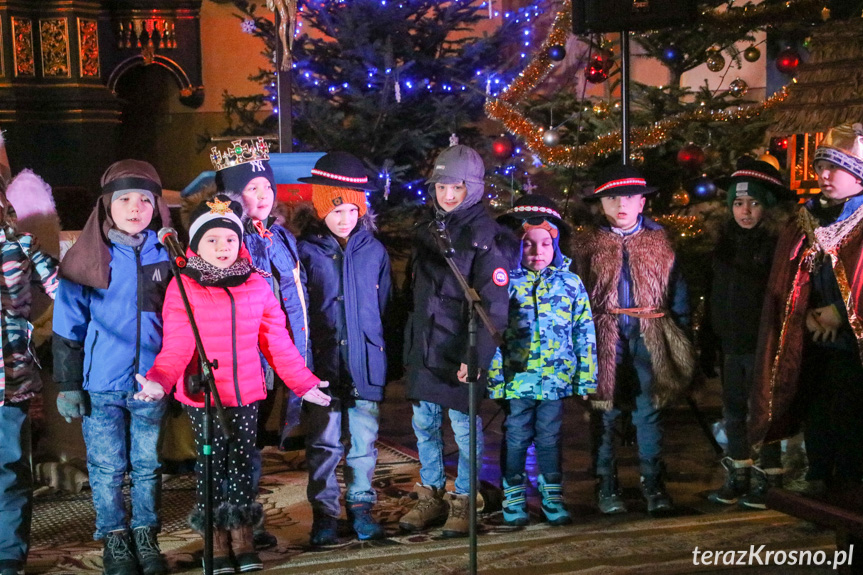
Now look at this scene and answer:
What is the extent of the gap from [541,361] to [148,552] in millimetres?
1940

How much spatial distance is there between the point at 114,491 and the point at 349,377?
1133 mm

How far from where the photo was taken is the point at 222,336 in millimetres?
4148

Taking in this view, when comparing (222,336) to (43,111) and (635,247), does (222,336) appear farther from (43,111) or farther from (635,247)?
(43,111)

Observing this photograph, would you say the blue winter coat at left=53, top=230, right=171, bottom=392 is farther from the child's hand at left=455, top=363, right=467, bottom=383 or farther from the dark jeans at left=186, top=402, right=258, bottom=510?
the child's hand at left=455, top=363, right=467, bottom=383

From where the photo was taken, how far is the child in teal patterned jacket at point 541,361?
482cm

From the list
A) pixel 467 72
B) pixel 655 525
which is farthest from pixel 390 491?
pixel 467 72

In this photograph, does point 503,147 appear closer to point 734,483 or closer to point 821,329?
point 734,483

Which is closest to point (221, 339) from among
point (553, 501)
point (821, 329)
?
point (553, 501)

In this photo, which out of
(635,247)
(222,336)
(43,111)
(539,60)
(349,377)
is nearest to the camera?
(222,336)

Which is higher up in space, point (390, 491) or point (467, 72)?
point (467, 72)

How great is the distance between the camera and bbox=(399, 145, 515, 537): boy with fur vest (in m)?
4.69

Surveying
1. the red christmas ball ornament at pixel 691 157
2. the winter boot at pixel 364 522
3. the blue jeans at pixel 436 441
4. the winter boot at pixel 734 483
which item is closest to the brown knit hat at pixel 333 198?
the blue jeans at pixel 436 441

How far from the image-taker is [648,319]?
16.5 ft

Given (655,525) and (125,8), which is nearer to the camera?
(655,525)
